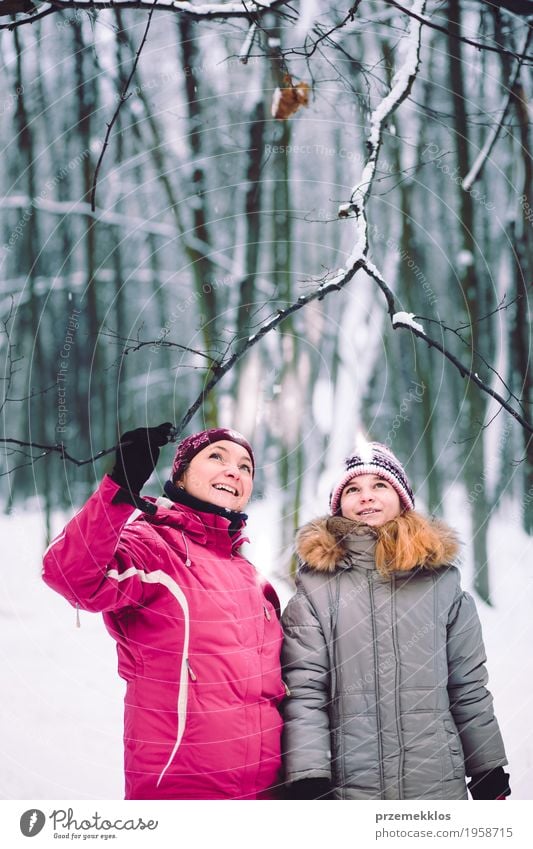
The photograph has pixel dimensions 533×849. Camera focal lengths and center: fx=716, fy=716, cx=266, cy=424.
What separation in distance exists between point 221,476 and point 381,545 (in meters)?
0.33

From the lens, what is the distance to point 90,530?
1.08 metres

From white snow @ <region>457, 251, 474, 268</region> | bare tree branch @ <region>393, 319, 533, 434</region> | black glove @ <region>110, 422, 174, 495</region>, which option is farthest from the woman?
white snow @ <region>457, 251, 474, 268</region>

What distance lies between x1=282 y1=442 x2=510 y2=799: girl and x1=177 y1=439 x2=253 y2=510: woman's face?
0.16 m

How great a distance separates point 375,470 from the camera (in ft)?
4.62

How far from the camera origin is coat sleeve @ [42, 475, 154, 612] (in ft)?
3.56

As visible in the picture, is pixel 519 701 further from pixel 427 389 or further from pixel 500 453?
pixel 427 389

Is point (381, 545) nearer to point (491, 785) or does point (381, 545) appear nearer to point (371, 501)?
point (371, 501)

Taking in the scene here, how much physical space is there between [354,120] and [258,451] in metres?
0.80

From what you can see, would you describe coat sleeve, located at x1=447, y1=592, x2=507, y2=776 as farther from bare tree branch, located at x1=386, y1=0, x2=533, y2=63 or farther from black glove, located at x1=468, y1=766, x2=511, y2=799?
bare tree branch, located at x1=386, y1=0, x2=533, y2=63

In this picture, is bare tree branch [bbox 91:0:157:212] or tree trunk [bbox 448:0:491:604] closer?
bare tree branch [bbox 91:0:157:212]

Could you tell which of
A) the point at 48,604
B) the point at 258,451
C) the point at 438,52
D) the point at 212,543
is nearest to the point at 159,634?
the point at 212,543

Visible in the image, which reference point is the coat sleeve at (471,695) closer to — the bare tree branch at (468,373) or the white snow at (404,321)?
the bare tree branch at (468,373)

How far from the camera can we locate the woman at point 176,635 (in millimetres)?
1123

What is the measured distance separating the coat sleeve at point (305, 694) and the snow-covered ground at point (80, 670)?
33 cm
